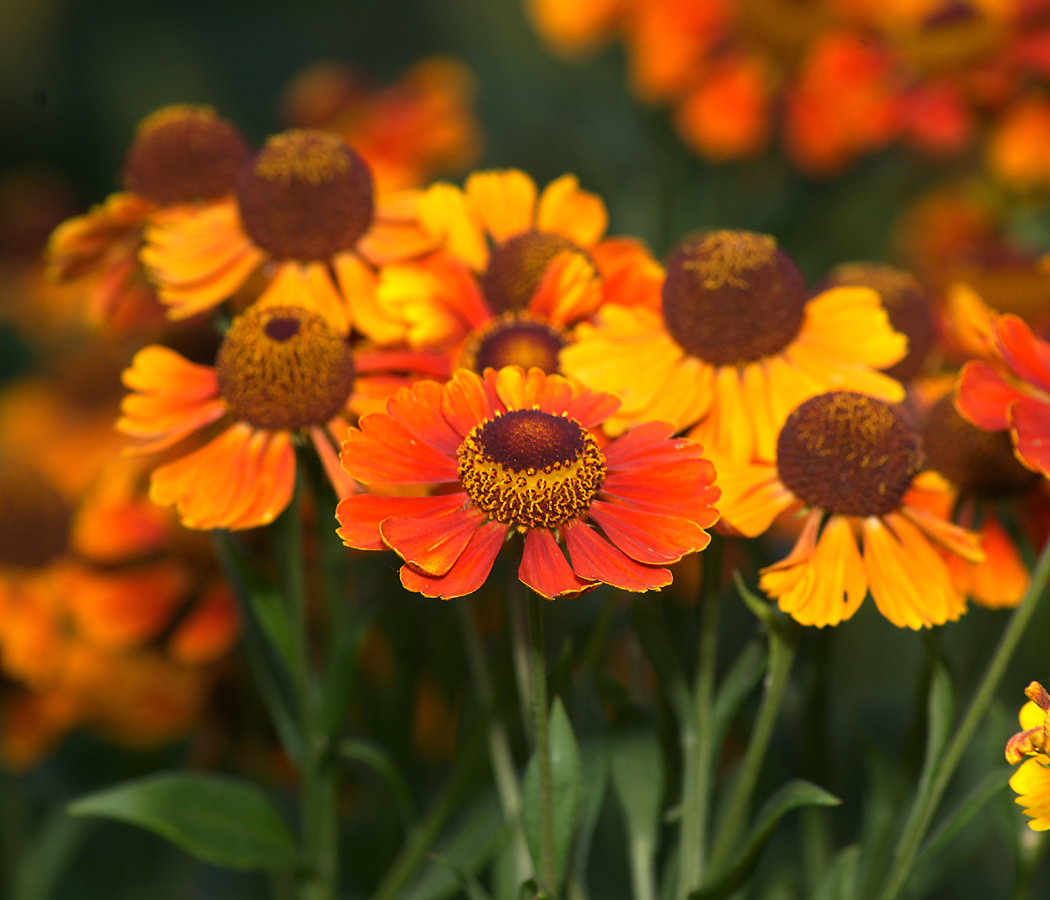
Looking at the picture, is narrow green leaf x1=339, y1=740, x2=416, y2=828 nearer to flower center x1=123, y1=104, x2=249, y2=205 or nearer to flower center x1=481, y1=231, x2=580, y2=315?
flower center x1=481, y1=231, x2=580, y2=315

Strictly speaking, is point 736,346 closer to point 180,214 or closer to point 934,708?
point 934,708

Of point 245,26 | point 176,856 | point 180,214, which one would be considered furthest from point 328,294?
point 245,26

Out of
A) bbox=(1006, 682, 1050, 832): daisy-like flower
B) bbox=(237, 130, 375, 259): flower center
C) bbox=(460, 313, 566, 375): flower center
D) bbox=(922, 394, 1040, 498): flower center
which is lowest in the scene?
bbox=(1006, 682, 1050, 832): daisy-like flower

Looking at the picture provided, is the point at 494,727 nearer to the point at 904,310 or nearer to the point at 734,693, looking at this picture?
the point at 734,693

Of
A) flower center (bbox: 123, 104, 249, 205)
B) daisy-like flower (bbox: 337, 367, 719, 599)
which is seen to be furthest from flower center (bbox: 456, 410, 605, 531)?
flower center (bbox: 123, 104, 249, 205)

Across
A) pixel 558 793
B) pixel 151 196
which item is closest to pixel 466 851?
pixel 558 793

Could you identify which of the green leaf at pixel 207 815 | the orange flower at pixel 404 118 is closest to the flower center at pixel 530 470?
the green leaf at pixel 207 815
